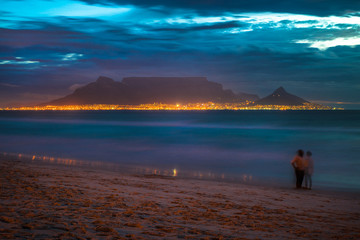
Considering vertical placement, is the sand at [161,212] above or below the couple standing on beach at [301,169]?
below

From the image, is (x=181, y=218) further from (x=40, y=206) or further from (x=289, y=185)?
(x=289, y=185)

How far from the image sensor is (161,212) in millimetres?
8055

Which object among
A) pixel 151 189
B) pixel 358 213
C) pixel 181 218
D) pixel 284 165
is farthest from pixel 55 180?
pixel 284 165

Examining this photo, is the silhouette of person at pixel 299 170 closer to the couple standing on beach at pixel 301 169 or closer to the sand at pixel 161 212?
the couple standing on beach at pixel 301 169

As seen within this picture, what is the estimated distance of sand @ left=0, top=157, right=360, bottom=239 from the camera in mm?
6285

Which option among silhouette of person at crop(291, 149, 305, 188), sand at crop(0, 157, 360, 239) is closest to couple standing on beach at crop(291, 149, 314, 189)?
silhouette of person at crop(291, 149, 305, 188)

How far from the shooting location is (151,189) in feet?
37.4

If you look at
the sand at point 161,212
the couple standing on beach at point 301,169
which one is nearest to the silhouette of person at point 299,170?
the couple standing on beach at point 301,169

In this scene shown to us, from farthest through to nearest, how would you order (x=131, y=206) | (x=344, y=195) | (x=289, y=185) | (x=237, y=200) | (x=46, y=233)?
(x=289, y=185)
(x=344, y=195)
(x=237, y=200)
(x=131, y=206)
(x=46, y=233)

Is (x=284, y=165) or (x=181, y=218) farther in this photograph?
(x=284, y=165)

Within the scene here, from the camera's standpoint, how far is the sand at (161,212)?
6285 millimetres

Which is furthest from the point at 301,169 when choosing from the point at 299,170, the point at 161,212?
the point at 161,212

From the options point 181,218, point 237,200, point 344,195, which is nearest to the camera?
point 181,218

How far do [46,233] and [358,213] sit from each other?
27.3 ft
